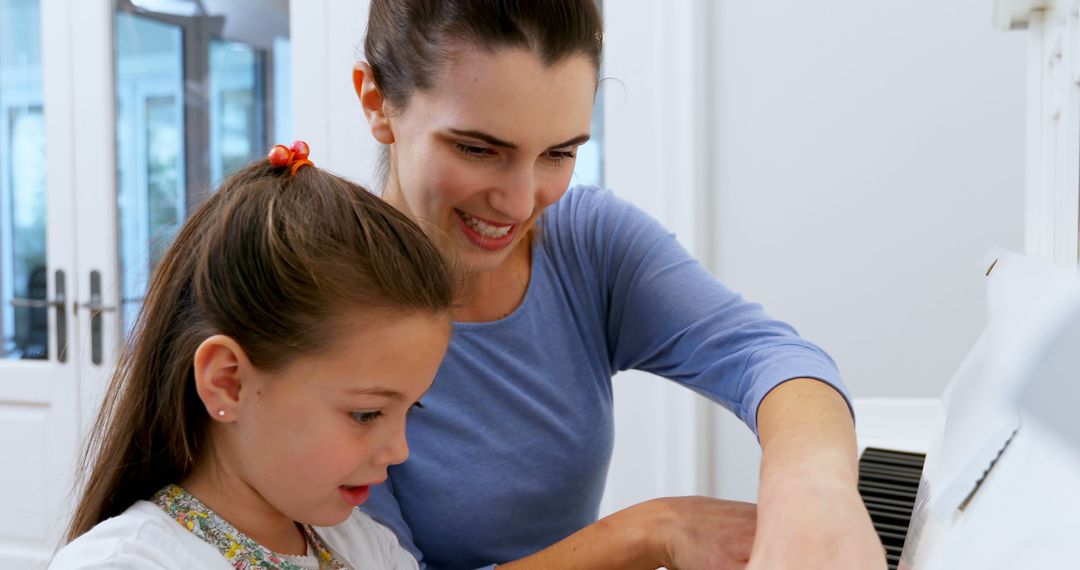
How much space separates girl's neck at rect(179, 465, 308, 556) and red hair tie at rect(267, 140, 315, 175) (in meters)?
0.28

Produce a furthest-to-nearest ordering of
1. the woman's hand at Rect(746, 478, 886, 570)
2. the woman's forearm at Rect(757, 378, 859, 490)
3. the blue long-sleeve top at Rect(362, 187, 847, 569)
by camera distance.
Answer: the blue long-sleeve top at Rect(362, 187, 847, 569) < the woman's forearm at Rect(757, 378, 859, 490) < the woman's hand at Rect(746, 478, 886, 570)

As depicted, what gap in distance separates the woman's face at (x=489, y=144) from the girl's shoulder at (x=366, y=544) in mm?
285

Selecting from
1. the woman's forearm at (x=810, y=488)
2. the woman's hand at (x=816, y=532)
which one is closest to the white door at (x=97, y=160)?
the woman's forearm at (x=810, y=488)

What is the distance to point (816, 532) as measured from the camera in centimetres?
61

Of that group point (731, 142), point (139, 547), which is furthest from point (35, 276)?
point (139, 547)

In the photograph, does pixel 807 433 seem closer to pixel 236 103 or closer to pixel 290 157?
pixel 290 157

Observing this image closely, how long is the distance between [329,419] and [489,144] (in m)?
0.31

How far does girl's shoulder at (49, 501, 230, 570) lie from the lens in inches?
28.7

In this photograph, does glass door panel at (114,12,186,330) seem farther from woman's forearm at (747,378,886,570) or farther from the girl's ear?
woman's forearm at (747,378,886,570)

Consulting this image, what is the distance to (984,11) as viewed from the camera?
1868 millimetres

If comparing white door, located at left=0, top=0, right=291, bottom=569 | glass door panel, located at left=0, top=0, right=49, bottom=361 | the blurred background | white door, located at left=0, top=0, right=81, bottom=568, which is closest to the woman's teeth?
the blurred background

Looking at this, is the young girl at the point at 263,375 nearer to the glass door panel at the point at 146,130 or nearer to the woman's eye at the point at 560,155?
the woman's eye at the point at 560,155

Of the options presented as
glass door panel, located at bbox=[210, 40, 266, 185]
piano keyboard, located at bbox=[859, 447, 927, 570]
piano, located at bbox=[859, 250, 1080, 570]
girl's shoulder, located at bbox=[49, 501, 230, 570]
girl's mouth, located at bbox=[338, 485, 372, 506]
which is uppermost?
glass door panel, located at bbox=[210, 40, 266, 185]

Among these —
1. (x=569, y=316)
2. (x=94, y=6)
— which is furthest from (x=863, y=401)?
(x=94, y=6)
